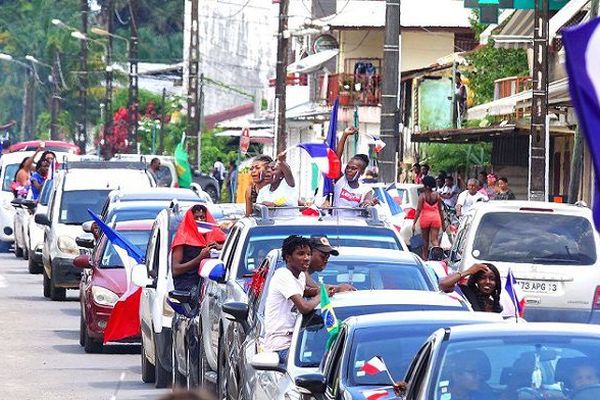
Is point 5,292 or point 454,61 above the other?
point 454,61

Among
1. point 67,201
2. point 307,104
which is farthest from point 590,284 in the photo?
point 307,104

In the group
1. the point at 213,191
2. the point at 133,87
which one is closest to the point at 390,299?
the point at 213,191

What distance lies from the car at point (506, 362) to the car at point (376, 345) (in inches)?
36.2

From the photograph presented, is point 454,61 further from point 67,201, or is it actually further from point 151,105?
point 151,105

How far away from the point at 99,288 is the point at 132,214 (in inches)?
99.4

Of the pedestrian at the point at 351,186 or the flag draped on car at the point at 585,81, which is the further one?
the pedestrian at the point at 351,186

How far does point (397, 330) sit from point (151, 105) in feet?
287

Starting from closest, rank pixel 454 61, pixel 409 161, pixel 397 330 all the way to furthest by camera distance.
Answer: pixel 397 330, pixel 454 61, pixel 409 161

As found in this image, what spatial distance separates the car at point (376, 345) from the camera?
1049cm

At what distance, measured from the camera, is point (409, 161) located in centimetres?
6450

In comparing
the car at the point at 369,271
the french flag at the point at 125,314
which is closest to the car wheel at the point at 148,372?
the french flag at the point at 125,314

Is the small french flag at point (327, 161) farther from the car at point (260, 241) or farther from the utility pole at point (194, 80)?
the utility pole at point (194, 80)

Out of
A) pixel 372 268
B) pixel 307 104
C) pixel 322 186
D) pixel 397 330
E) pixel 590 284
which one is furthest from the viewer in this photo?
pixel 307 104

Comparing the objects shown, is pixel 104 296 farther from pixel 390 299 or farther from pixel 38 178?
pixel 38 178
